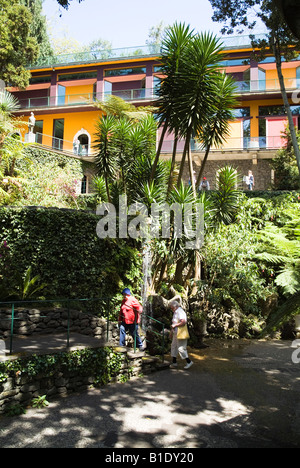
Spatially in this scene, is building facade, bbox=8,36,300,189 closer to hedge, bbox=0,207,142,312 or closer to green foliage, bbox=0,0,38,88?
green foliage, bbox=0,0,38,88

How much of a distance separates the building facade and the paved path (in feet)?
61.4

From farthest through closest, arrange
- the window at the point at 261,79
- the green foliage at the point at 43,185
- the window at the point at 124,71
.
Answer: the window at the point at 124,71 < the window at the point at 261,79 < the green foliage at the point at 43,185

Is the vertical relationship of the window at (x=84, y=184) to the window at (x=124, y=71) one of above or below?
below

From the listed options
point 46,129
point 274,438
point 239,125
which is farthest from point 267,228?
point 46,129

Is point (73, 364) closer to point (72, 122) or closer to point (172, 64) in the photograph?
point (172, 64)

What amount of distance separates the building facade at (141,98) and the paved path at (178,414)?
18721 millimetres

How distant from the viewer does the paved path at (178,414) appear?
5164 mm

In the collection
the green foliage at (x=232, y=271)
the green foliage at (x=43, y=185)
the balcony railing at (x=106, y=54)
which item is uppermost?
the balcony railing at (x=106, y=54)

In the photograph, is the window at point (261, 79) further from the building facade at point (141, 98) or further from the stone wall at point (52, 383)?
the stone wall at point (52, 383)

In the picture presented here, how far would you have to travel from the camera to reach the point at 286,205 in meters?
16.1

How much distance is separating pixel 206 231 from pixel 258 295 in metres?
3.26

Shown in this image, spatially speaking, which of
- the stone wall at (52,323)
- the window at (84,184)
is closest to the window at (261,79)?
the window at (84,184)

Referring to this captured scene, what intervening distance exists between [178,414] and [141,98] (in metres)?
26.8
